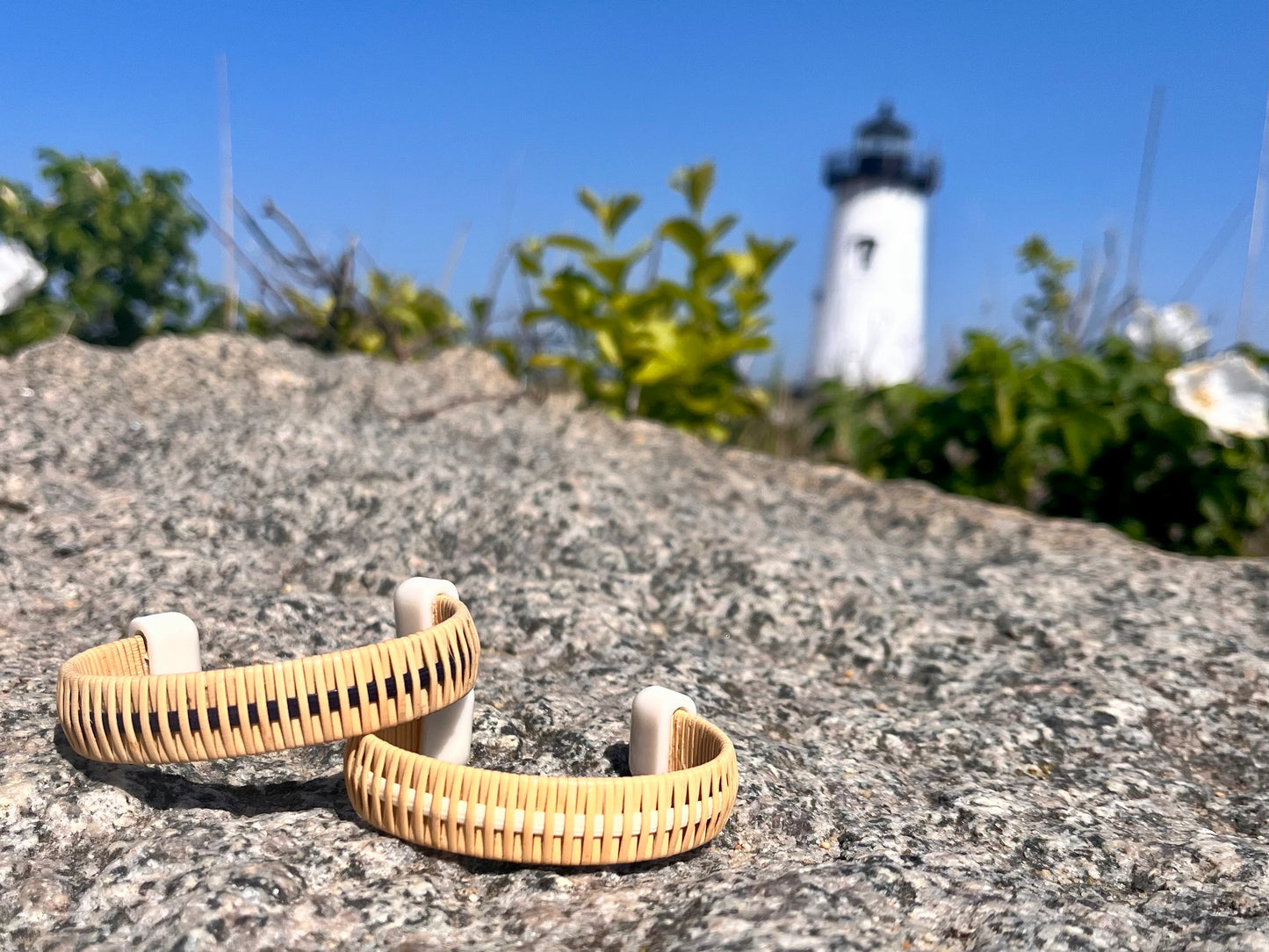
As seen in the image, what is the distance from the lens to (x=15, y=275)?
4730 millimetres

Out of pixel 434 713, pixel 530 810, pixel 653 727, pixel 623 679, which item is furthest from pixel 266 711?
pixel 623 679

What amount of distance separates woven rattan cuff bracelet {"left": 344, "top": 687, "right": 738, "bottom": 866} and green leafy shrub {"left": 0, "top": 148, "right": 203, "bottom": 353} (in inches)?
184

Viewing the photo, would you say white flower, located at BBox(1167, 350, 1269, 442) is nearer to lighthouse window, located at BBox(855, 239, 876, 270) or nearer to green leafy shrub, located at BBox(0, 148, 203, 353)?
green leafy shrub, located at BBox(0, 148, 203, 353)

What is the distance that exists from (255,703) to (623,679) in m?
0.84

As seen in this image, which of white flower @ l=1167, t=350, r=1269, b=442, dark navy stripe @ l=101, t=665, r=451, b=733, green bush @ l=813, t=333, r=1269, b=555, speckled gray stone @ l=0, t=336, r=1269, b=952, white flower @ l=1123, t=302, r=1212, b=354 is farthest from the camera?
white flower @ l=1123, t=302, r=1212, b=354

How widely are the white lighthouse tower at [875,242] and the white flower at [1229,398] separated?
69.2 ft

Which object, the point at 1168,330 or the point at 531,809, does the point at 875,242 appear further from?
the point at 531,809

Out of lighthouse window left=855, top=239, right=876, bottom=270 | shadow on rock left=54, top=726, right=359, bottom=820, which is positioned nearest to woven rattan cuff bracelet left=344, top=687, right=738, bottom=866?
shadow on rock left=54, top=726, right=359, bottom=820

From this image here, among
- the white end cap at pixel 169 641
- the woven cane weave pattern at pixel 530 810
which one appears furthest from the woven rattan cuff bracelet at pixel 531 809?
Result: the white end cap at pixel 169 641

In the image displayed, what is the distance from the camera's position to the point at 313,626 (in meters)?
2.14

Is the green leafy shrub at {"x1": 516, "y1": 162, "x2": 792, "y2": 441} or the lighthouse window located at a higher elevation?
the lighthouse window

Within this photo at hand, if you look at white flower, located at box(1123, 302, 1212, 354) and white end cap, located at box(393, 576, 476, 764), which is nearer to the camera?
white end cap, located at box(393, 576, 476, 764)

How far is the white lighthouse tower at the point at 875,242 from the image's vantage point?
26.9 meters

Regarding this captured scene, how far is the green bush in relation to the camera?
14.7 feet
